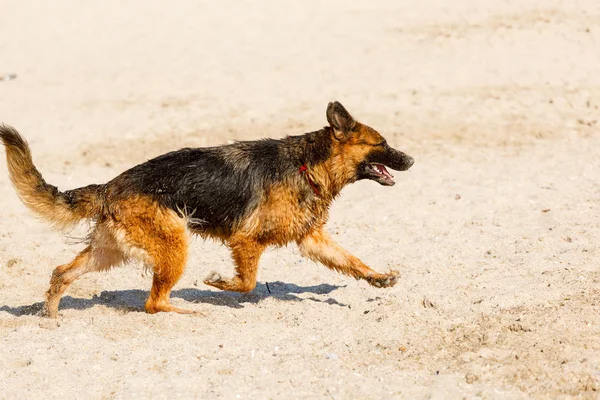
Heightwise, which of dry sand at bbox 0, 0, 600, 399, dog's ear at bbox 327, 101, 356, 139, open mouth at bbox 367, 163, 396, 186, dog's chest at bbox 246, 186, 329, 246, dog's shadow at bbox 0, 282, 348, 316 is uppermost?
dog's ear at bbox 327, 101, 356, 139

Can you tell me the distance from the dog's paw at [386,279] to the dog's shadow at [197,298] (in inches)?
14.9

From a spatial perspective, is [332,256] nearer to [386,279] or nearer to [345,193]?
[386,279]

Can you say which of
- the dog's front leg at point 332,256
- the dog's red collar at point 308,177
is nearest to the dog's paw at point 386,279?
the dog's front leg at point 332,256

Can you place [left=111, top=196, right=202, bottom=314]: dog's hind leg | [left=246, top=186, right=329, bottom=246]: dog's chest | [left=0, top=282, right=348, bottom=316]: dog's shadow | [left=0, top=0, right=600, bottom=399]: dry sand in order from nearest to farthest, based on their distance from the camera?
[left=0, top=0, right=600, bottom=399]: dry sand < [left=111, top=196, right=202, bottom=314]: dog's hind leg < [left=246, top=186, right=329, bottom=246]: dog's chest < [left=0, top=282, right=348, bottom=316]: dog's shadow

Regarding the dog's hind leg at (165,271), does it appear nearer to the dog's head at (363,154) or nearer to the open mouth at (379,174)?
the dog's head at (363,154)

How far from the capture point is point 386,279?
8203mm

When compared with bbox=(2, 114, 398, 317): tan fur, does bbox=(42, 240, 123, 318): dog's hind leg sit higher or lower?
lower

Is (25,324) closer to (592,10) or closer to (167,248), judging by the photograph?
(167,248)

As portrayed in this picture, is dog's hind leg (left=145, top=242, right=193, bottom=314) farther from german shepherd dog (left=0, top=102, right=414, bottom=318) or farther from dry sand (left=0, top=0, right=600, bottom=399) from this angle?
dry sand (left=0, top=0, right=600, bottom=399)

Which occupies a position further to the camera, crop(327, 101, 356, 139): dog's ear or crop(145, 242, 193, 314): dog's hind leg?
crop(327, 101, 356, 139): dog's ear

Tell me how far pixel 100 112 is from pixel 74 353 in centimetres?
1007

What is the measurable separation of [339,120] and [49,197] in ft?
9.17

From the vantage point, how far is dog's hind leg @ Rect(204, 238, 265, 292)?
26.5 ft

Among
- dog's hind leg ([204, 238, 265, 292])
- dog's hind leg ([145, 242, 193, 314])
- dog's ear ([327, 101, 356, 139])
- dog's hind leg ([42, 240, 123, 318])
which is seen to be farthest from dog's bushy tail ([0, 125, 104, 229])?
dog's ear ([327, 101, 356, 139])
